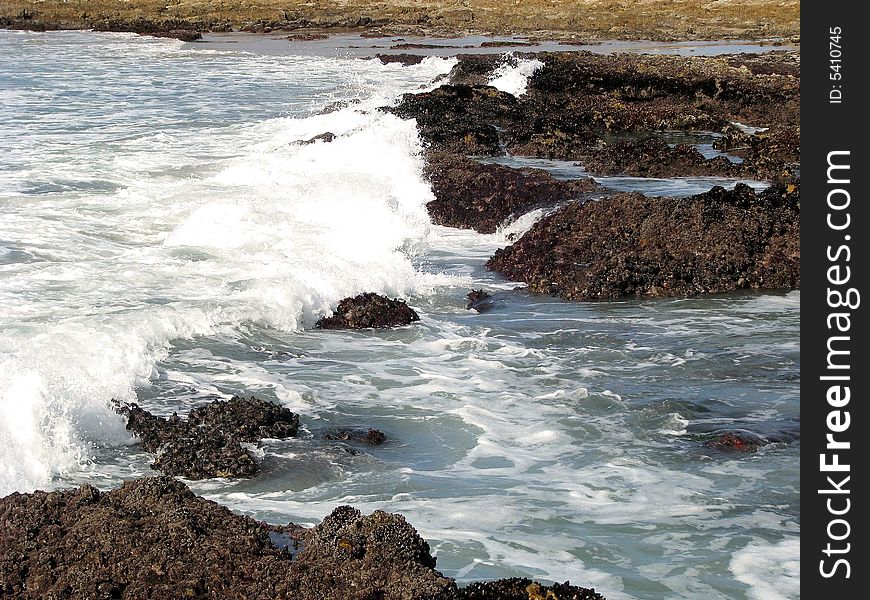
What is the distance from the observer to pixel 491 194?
15.7 m

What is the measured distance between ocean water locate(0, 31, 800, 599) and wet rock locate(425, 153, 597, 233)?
0.42 meters

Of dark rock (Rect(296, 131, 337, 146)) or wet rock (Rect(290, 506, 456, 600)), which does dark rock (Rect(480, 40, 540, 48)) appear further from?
wet rock (Rect(290, 506, 456, 600))

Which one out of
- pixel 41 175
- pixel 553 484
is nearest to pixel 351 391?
pixel 553 484

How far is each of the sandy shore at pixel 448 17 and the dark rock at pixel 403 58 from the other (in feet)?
46.2

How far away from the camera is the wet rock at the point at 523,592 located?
15.8ft

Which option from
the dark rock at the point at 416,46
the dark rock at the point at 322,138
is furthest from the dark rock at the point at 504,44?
the dark rock at the point at 322,138

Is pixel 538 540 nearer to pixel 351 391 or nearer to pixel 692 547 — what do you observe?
pixel 692 547

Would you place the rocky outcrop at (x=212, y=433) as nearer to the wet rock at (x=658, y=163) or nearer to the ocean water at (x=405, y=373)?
the ocean water at (x=405, y=373)

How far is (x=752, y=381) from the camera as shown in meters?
8.82

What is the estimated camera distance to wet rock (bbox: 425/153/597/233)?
15.2 meters

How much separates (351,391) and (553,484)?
8.21ft

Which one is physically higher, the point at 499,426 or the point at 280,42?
the point at 280,42

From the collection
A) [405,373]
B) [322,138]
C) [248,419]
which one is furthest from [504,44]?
[248,419]
